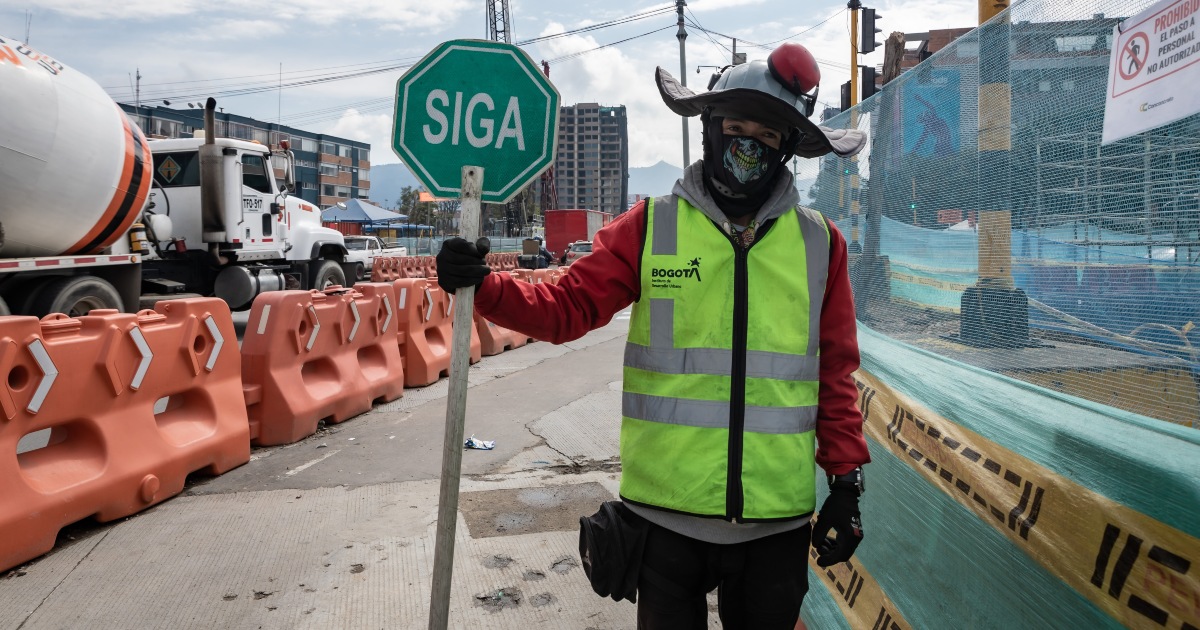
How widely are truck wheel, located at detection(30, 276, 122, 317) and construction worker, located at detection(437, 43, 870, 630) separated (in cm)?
930

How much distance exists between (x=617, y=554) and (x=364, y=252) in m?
22.4

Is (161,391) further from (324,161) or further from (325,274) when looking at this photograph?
(324,161)

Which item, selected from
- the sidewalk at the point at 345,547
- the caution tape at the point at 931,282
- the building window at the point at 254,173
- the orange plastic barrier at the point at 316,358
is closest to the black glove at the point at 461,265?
the sidewalk at the point at 345,547

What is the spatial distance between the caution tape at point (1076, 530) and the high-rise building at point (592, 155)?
129110 mm

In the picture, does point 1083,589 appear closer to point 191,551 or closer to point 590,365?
point 191,551

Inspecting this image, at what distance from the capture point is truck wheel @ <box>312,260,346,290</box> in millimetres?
17859

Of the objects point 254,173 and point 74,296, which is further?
point 254,173

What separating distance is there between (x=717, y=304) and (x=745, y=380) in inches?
8.4

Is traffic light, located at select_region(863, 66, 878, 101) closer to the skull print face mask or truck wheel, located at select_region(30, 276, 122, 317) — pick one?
the skull print face mask

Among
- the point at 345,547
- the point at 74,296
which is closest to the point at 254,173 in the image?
the point at 74,296

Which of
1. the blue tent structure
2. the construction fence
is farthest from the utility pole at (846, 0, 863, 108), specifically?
the blue tent structure

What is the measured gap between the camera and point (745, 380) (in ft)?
7.20

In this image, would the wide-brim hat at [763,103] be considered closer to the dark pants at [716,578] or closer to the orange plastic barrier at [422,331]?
the dark pants at [716,578]

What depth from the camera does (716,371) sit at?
2.21 metres
